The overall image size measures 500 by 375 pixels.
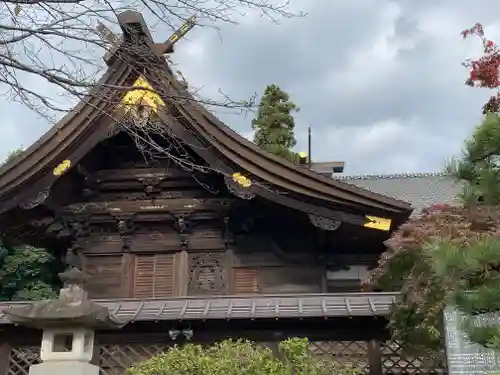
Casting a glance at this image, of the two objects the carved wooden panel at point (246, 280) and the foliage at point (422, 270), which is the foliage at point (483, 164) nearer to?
the foliage at point (422, 270)

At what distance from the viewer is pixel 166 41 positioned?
9.61 metres

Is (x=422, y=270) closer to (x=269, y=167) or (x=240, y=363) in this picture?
(x=240, y=363)

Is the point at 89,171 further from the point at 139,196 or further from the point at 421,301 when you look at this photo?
the point at 421,301

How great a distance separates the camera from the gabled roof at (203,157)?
9.65m

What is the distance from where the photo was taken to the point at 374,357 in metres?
8.81

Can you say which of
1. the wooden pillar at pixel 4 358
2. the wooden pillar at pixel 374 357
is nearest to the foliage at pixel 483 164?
the wooden pillar at pixel 374 357

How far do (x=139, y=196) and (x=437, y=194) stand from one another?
12895mm

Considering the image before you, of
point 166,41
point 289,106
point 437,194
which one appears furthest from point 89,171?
point 437,194

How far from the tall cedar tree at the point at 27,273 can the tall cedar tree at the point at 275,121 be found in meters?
8.05

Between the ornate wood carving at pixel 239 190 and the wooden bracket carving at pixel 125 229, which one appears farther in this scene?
→ the wooden bracket carving at pixel 125 229

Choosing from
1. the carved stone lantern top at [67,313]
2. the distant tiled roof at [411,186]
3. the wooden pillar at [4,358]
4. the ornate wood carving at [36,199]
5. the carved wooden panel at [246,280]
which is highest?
the distant tiled roof at [411,186]

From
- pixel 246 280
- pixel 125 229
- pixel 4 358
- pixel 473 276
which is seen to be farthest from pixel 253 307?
pixel 473 276

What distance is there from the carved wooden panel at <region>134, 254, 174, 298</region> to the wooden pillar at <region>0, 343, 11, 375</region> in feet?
7.39

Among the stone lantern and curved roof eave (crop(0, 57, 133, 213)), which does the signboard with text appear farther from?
curved roof eave (crop(0, 57, 133, 213))
